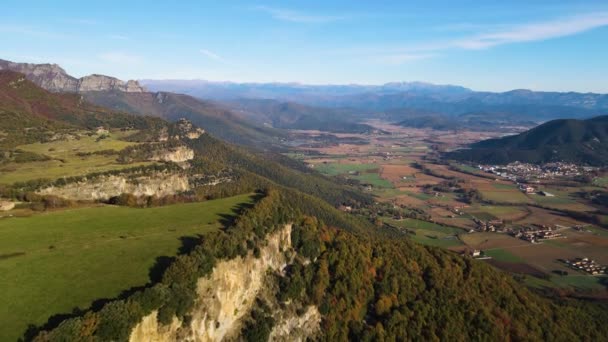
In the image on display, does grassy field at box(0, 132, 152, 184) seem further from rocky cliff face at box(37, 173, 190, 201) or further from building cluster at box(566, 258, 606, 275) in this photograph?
building cluster at box(566, 258, 606, 275)

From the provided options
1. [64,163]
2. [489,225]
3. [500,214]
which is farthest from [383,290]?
[500,214]

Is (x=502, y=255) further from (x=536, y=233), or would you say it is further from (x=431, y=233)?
(x=536, y=233)

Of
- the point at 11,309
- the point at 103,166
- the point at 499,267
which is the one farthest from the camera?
the point at 499,267

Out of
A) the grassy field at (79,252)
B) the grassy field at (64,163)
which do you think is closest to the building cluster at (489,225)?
the grassy field at (64,163)

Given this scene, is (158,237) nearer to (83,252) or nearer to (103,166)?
(83,252)

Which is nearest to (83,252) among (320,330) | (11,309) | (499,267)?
(11,309)

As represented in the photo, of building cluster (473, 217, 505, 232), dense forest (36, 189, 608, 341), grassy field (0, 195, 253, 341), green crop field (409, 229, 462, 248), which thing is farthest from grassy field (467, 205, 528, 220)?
grassy field (0, 195, 253, 341)

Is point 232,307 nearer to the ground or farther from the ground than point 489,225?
farther from the ground

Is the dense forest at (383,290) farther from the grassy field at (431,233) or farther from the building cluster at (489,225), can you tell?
the building cluster at (489,225)
